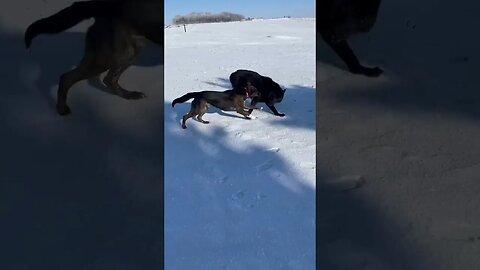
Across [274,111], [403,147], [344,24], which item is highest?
[344,24]

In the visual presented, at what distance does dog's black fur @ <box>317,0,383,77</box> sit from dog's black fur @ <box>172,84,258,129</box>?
9.26 ft

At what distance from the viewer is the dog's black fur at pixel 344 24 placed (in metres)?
0.91

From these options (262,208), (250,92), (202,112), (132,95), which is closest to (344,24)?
(132,95)

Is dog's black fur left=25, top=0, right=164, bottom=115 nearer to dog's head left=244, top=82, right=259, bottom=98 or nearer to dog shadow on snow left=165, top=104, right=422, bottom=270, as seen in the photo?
dog shadow on snow left=165, top=104, right=422, bottom=270

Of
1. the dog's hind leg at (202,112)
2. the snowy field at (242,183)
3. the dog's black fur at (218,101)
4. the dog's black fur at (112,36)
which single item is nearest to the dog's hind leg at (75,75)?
the dog's black fur at (112,36)

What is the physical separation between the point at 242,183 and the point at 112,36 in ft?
5.66

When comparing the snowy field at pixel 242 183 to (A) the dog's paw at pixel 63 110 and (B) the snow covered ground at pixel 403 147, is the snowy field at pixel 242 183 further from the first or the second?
(A) the dog's paw at pixel 63 110

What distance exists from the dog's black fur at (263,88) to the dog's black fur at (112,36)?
3.21 meters

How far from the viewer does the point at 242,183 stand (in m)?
2.59

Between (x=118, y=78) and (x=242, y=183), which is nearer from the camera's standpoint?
(x=118, y=78)

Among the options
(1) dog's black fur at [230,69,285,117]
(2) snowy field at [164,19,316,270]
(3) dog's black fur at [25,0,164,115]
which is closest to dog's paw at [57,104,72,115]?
(3) dog's black fur at [25,0,164,115]

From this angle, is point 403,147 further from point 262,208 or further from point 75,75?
point 262,208

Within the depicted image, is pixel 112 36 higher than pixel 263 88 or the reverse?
higher

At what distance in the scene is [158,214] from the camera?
100cm
